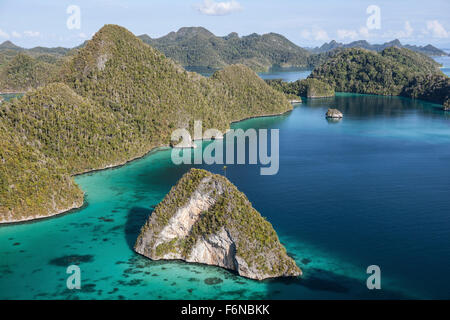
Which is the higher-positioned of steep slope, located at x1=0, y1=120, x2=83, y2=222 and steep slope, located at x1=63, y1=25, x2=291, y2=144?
steep slope, located at x1=63, y1=25, x2=291, y2=144

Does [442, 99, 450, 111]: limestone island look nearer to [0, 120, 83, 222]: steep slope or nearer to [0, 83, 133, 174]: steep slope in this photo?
[0, 83, 133, 174]: steep slope

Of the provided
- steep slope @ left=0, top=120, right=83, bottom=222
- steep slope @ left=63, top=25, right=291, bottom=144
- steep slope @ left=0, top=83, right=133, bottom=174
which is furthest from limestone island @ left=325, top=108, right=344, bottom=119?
steep slope @ left=0, top=120, right=83, bottom=222

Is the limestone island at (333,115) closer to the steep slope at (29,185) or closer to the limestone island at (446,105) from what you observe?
the limestone island at (446,105)

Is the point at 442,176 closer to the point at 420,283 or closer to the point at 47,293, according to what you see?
the point at 420,283

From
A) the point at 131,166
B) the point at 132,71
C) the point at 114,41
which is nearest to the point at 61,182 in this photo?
the point at 131,166

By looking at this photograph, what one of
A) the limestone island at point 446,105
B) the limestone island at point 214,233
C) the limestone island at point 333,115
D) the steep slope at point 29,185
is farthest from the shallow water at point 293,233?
the limestone island at point 446,105

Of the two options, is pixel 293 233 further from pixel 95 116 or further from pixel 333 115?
pixel 333 115
